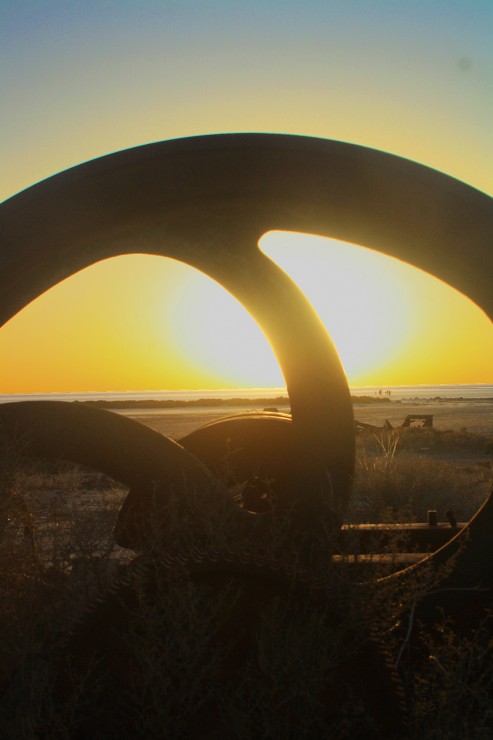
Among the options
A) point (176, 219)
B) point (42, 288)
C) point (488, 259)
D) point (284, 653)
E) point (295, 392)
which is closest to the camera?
point (284, 653)

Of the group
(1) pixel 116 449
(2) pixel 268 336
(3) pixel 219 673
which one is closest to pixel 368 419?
(2) pixel 268 336

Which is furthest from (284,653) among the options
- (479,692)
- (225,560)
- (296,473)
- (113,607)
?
(296,473)

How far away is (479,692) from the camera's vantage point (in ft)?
9.36

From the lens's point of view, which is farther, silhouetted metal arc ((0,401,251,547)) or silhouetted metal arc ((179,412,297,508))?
silhouetted metal arc ((179,412,297,508))

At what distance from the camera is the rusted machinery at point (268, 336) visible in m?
2.64

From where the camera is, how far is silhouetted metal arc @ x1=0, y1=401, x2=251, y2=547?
4258 millimetres

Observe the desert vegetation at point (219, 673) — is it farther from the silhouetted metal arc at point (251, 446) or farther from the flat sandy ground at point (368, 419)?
the flat sandy ground at point (368, 419)

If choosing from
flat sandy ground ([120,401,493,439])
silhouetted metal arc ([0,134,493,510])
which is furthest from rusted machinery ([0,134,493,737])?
flat sandy ground ([120,401,493,439])

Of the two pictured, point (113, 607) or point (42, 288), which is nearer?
point (113, 607)

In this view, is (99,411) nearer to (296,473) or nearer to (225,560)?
(296,473)

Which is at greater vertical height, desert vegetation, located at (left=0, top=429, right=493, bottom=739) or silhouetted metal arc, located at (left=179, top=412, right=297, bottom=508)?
silhouetted metal arc, located at (left=179, top=412, right=297, bottom=508)

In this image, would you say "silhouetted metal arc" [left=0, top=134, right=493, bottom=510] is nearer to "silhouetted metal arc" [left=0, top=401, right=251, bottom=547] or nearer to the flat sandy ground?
"silhouetted metal arc" [left=0, top=401, right=251, bottom=547]

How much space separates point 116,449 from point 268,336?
1.08 meters

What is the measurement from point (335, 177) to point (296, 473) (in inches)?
62.1
